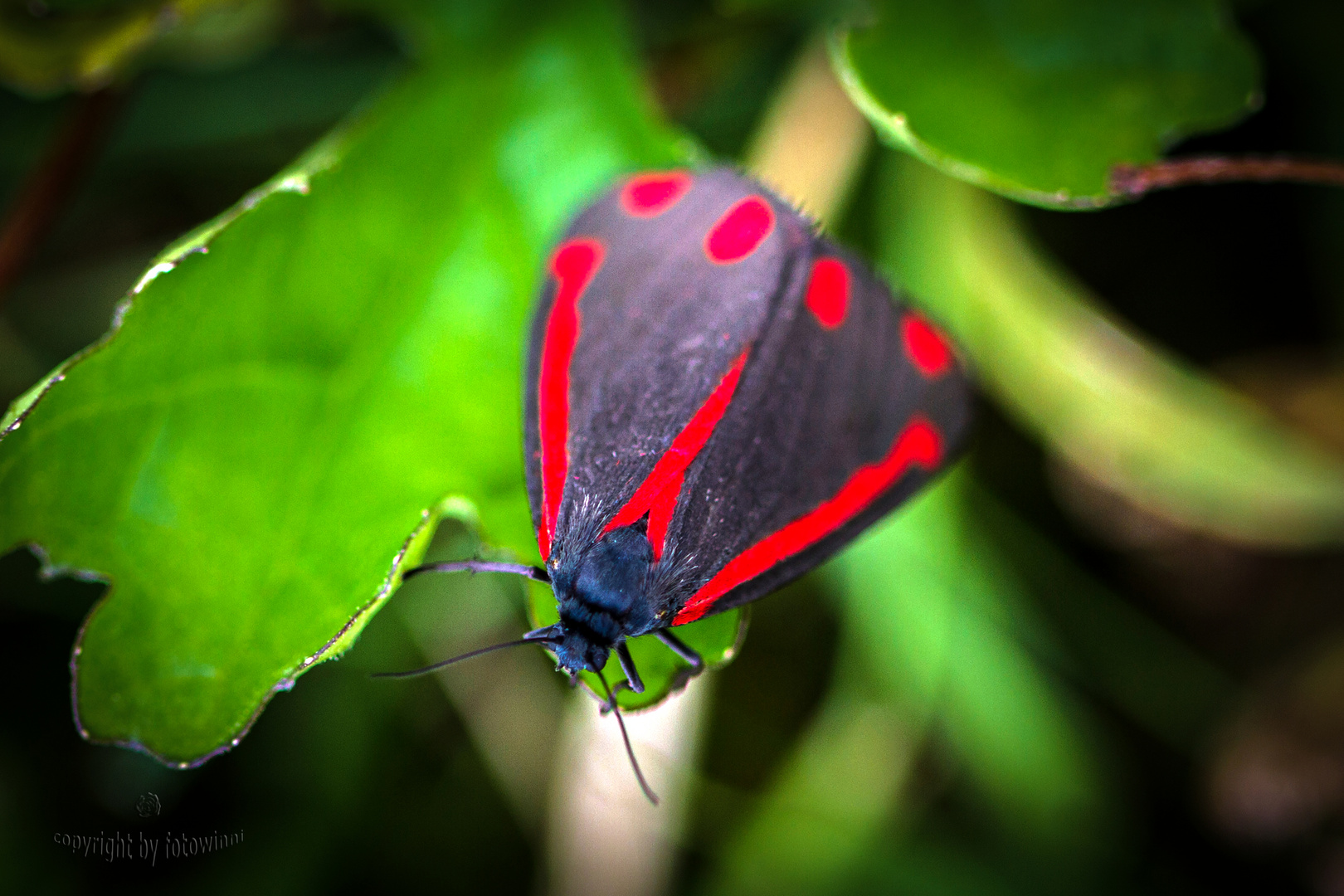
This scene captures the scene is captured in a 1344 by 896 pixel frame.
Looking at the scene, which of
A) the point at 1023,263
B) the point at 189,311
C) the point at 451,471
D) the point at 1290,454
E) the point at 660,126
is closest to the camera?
the point at 189,311

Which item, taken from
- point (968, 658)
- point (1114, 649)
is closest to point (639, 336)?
point (968, 658)

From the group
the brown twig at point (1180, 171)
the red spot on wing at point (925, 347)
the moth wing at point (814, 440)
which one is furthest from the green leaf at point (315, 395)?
the brown twig at point (1180, 171)

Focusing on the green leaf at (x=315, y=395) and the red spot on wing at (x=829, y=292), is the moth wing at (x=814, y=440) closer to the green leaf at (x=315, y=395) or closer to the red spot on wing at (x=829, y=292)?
the red spot on wing at (x=829, y=292)

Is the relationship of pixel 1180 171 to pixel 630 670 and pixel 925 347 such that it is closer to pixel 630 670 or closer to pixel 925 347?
pixel 925 347

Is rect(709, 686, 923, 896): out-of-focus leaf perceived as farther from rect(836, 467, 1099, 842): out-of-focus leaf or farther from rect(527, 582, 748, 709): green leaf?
rect(527, 582, 748, 709): green leaf

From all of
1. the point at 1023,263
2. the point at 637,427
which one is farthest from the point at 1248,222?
the point at 637,427

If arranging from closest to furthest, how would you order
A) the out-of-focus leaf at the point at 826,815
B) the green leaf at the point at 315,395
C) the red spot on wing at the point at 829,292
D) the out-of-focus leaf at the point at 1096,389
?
the green leaf at the point at 315,395
the red spot on wing at the point at 829,292
the out-of-focus leaf at the point at 1096,389
the out-of-focus leaf at the point at 826,815

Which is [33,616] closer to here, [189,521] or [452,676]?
[452,676]
